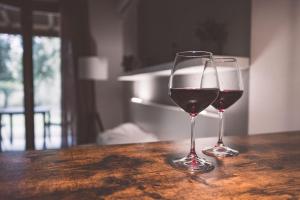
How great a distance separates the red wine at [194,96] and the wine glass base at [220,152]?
15 centimetres

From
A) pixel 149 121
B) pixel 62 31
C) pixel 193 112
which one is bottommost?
pixel 149 121

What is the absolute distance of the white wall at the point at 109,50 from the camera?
16.5ft

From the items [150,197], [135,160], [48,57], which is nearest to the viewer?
[150,197]

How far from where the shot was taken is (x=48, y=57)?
4418mm

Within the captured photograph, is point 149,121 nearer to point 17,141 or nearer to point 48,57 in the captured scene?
point 48,57

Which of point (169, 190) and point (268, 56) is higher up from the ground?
point (268, 56)

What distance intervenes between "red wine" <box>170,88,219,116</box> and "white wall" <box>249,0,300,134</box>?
97 centimetres

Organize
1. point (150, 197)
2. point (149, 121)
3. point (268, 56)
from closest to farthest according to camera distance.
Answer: point (150, 197) < point (268, 56) < point (149, 121)

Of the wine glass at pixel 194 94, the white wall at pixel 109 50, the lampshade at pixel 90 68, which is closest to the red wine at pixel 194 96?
the wine glass at pixel 194 94

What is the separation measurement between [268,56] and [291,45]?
14 centimetres

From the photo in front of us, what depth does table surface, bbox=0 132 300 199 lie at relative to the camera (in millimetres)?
Result: 430

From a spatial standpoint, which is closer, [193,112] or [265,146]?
[193,112]

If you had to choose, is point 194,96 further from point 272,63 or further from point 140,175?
point 272,63

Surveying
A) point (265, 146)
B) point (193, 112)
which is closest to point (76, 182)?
point (193, 112)
